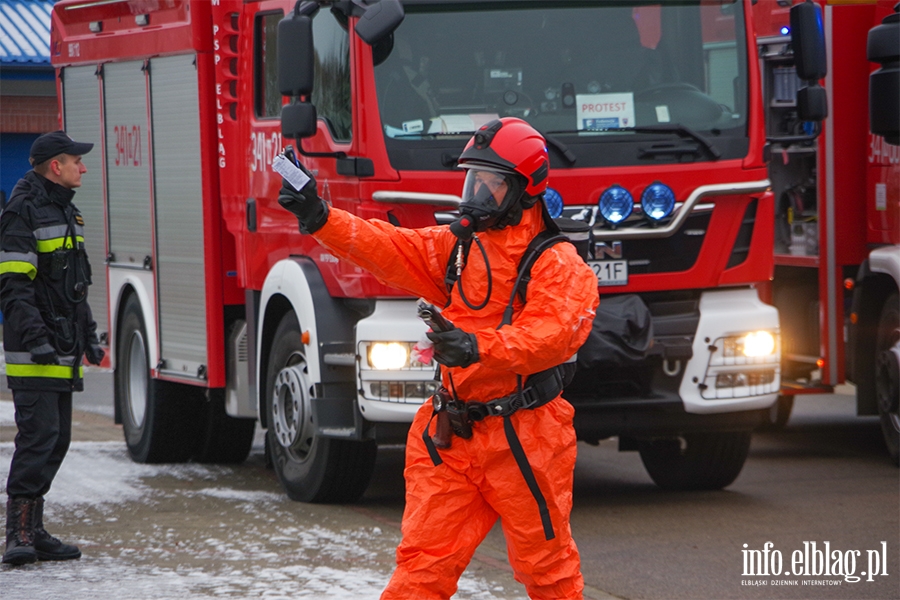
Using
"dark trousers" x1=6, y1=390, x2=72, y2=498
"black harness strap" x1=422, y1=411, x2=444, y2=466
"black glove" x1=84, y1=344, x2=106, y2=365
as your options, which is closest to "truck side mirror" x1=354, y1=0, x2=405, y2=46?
"black glove" x1=84, y1=344, x2=106, y2=365

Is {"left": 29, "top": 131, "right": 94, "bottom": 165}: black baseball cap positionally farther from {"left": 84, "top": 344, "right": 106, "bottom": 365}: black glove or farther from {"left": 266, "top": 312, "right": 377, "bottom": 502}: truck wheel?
{"left": 266, "top": 312, "right": 377, "bottom": 502}: truck wheel

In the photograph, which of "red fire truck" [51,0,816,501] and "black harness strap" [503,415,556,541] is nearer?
"black harness strap" [503,415,556,541]

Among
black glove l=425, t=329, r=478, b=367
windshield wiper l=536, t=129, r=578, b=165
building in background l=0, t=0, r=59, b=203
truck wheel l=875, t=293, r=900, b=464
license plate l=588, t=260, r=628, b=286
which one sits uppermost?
building in background l=0, t=0, r=59, b=203

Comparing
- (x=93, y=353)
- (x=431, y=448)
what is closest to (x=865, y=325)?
(x=93, y=353)

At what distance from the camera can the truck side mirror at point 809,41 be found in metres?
8.45

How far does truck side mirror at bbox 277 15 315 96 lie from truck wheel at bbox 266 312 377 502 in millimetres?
1438

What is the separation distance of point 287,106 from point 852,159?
4.34m

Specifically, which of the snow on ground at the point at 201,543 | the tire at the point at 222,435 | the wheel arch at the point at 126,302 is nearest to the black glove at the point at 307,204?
the snow on ground at the point at 201,543

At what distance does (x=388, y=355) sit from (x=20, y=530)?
2042 mm

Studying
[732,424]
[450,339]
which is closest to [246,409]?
[732,424]

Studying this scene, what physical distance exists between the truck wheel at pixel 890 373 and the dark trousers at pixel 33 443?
5313 mm

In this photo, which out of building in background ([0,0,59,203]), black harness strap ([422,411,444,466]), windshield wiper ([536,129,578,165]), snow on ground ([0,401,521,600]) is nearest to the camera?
black harness strap ([422,411,444,466])

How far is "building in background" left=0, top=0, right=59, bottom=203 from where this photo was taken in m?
22.0

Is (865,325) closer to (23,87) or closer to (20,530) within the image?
(20,530)
